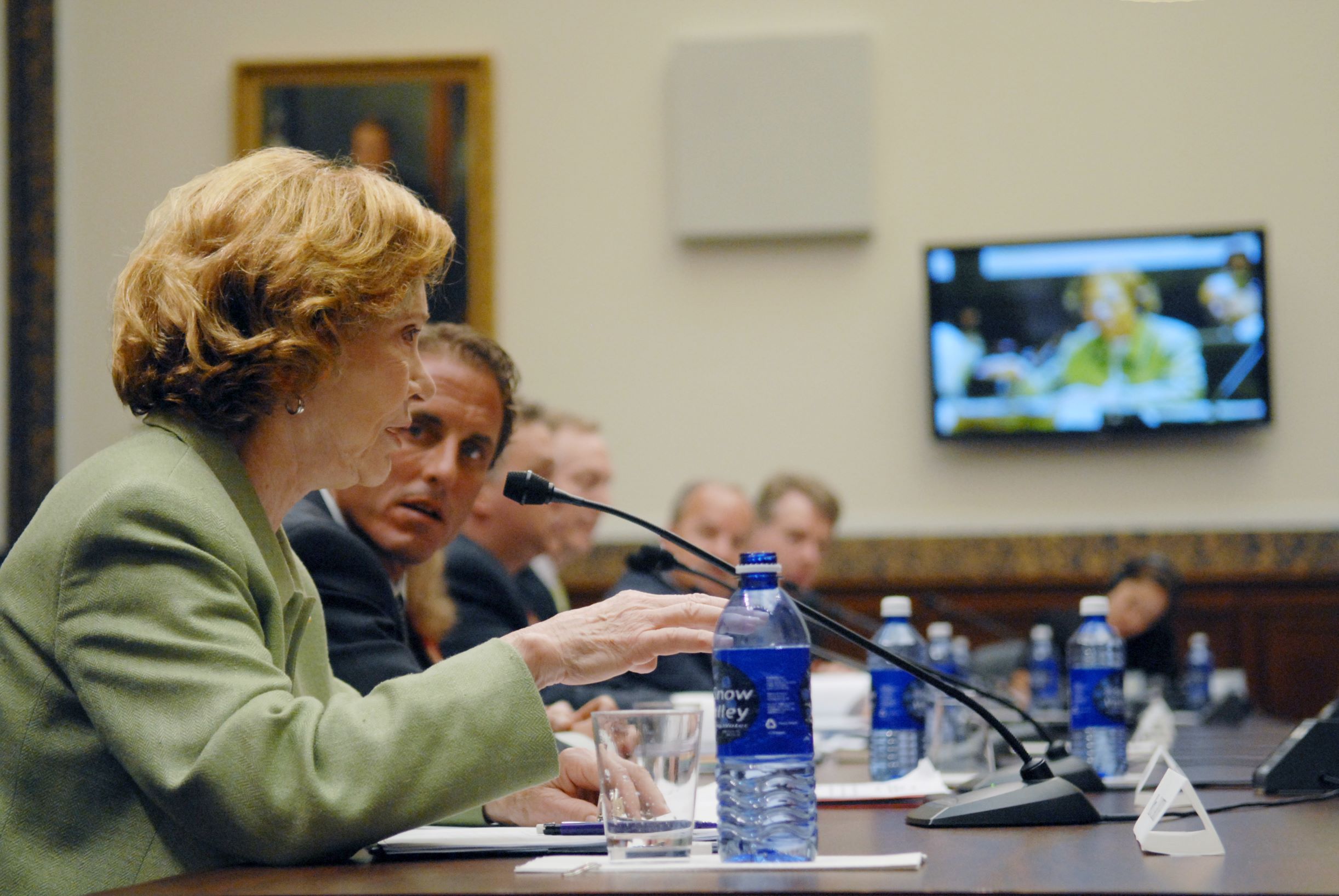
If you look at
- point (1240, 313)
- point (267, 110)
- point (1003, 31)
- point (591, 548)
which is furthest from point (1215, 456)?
point (267, 110)

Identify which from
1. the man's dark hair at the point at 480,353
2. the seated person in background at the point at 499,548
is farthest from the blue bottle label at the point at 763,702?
the man's dark hair at the point at 480,353

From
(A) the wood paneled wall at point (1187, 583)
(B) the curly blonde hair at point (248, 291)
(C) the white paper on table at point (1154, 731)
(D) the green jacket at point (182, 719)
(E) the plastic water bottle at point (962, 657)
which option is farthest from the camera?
(A) the wood paneled wall at point (1187, 583)

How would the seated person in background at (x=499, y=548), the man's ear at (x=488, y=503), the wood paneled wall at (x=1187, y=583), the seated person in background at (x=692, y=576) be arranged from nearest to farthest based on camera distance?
the seated person in background at (x=499, y=548) → the seated person in background at (x=692, y=576) → the man's ear at (x=488, y=503) → the wood paneled wall at (x=1187, y=583)

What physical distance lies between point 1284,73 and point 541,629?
550 cm

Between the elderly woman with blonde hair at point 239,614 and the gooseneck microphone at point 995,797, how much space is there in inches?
7.8

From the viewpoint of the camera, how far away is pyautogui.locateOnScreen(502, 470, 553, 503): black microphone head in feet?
5.17

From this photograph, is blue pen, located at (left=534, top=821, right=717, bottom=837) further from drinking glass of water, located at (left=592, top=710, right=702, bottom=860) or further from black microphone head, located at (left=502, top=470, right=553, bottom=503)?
black microphone head, located at (left=502, top=470, right=553, bottom=503)

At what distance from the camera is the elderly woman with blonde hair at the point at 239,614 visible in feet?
3.83

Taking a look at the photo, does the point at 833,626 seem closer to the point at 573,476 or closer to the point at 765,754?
the point at 765,754

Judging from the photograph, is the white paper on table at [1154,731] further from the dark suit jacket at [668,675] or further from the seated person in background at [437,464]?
the seated person in background at [437,464]

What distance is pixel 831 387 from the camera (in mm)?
6016

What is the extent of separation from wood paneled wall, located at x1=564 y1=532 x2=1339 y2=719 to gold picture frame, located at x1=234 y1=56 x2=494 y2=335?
4.78 feet

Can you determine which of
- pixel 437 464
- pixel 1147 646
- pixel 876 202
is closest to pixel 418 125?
pixel 876 202

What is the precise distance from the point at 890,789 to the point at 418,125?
16.0 feet
